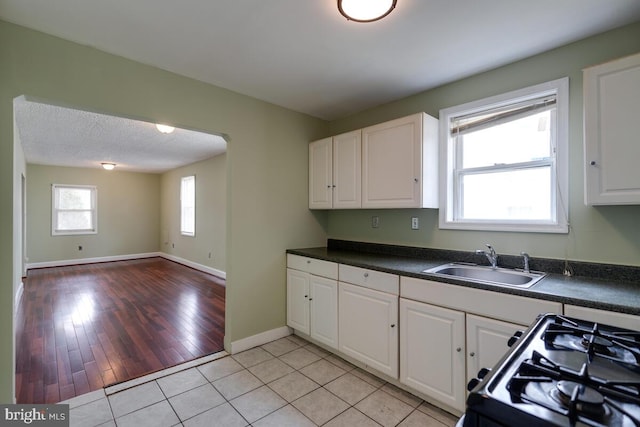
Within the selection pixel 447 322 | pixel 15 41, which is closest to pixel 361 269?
pixel 447 322

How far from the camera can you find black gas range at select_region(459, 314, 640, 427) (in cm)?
60

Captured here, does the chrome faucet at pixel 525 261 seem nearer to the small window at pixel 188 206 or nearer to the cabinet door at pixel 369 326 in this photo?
the cabinet door at pixel 369 326

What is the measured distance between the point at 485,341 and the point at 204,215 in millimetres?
5747

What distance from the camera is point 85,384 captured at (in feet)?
7.50

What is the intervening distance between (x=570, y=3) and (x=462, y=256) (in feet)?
5.71

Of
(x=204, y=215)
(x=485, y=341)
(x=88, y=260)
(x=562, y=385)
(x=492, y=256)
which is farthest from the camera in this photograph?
(x=88, y=260)

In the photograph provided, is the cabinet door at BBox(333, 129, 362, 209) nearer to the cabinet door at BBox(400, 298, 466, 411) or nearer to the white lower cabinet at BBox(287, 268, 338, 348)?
the white lower cabinet at BBox(287, 268, 338, 348)

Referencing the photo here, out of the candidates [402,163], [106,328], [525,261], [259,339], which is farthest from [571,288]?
[106,328]

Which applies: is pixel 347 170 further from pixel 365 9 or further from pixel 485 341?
pixel 485 341

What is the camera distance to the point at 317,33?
6.27 feet

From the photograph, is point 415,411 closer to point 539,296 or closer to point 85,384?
point 539,296

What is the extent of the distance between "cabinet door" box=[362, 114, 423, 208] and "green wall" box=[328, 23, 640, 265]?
14.1 inches

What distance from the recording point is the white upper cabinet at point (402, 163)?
8.00 ft

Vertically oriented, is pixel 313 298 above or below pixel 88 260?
above
